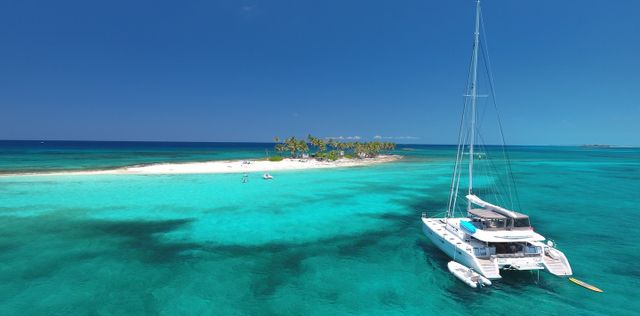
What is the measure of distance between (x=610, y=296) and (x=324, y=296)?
60.3 ft

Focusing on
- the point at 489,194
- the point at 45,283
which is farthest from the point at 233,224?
the point at 489,194

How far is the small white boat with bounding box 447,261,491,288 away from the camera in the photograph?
830 inches

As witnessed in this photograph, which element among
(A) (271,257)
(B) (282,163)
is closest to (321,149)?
(B) (282,163)

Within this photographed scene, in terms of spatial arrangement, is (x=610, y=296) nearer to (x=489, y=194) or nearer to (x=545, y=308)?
(x=545, y=308)

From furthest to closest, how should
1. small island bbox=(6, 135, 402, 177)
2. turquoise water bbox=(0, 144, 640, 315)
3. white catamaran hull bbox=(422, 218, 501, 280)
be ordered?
small island bbox=(6, 135, 402, 177), white catamaran hull bbox=(422, 218, 501, 280), turquoise water bbox=(0, 144, 640, 315)

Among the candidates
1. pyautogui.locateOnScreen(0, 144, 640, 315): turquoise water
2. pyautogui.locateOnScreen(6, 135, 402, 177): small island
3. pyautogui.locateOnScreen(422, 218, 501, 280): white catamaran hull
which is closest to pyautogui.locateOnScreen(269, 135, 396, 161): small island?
pyautogui.locateOnScreen(6, 135, 402, 177): small island

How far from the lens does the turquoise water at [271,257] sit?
19.6 meters

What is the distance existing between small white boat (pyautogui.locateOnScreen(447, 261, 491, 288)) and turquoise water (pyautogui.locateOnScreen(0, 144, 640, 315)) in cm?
57

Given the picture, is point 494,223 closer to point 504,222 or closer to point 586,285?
point 504,222

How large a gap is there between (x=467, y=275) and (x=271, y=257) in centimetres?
1486

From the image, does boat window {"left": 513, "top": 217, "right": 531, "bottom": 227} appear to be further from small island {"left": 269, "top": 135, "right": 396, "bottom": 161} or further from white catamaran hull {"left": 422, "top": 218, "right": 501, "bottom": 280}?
small island {"left": 269, "top": 135, "right": 396, "bottom": 161}

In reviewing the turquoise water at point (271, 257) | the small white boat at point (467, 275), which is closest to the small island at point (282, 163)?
the turquoise water at point (271, 257)

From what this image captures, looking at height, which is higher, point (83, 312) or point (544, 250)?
point (544, 250)

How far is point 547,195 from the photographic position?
5612cm
